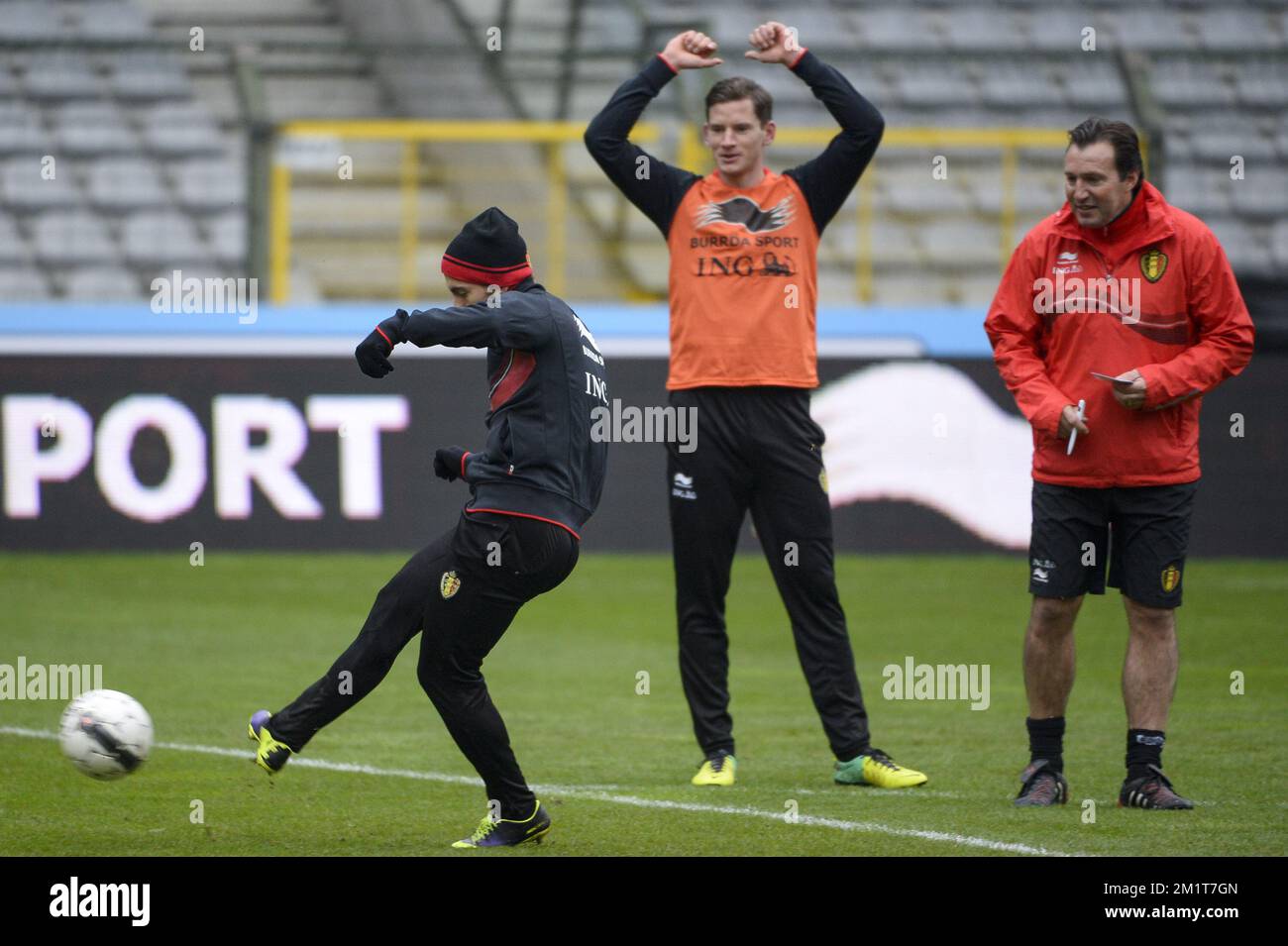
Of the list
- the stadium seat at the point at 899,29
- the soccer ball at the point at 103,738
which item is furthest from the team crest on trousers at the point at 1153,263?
the stadium seat at the point at 899,29

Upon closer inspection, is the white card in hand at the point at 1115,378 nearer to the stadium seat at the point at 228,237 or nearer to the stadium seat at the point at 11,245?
the stadium seat at the point at 228,237

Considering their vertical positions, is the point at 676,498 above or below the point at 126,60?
below

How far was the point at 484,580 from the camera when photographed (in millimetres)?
5633

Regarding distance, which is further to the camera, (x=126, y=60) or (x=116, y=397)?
(x=126, y=60)

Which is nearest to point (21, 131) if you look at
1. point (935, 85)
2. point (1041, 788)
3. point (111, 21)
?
point (111, 21)

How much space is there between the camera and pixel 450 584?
5.65 meters

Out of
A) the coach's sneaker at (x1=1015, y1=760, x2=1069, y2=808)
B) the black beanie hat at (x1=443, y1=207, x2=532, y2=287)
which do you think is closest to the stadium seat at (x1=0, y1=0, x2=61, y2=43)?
the black beanie hat at (x1=443, y1=207, x2=532, y2=287)

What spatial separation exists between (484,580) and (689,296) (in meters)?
1.68

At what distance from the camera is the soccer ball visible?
6.00 metres

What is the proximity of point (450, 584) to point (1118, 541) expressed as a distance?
7.21 feet

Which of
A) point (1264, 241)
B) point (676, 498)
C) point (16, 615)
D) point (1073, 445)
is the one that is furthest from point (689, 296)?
point (1264, 241)

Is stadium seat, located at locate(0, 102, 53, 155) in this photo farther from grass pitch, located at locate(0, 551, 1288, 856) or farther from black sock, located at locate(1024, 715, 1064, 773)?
black sock, located at locate(1024, 715, 1064, 773)

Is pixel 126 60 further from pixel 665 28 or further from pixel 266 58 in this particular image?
pixel 665 28

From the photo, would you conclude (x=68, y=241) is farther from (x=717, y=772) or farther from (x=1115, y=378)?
(x=1115, y=378)
